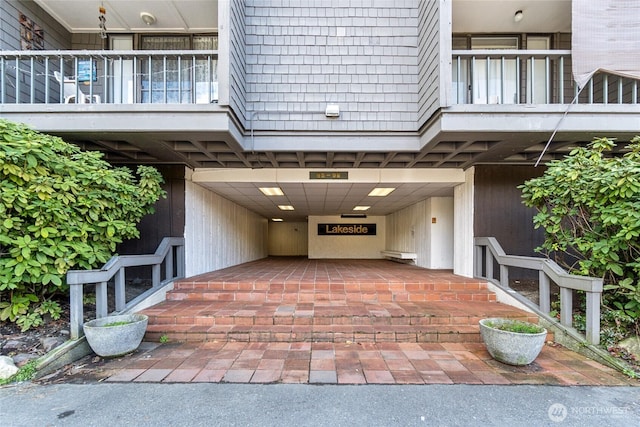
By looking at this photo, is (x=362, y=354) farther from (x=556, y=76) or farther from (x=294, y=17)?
(x=556, y=76)

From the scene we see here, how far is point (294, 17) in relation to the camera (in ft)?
14.9

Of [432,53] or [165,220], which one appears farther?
[165,220]

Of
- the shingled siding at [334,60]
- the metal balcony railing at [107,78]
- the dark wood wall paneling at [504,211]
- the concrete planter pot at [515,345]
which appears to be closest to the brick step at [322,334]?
the concrete planter pot at [515,345]

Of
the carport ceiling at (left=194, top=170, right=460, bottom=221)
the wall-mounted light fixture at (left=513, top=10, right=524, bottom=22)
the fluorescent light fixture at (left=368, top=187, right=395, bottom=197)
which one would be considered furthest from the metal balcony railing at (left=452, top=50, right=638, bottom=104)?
the fluorescent light fixture at (left=368, top=187, right=395, bottom=197)

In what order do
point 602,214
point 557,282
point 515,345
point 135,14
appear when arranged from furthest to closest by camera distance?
point 135,14, point 557,282, point 602,214, point 515,345

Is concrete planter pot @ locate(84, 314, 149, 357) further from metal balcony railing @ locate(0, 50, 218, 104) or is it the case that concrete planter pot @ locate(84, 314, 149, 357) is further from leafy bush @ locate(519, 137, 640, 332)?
leafy bush @ locate(519, 137, 640, 332)

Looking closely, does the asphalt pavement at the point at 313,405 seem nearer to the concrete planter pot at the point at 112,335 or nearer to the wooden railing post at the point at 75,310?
the concrete planter pot at the point at 112,335

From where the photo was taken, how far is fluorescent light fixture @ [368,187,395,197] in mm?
6141

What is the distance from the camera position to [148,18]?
4.85 m

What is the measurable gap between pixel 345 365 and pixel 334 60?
4175 millimetres

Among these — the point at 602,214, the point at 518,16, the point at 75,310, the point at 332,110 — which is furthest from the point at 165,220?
the point at 518,16

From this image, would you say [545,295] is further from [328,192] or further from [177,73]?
[177,73]

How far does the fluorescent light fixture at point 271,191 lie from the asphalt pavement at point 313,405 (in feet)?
13.3

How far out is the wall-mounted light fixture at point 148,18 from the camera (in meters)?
4.77
